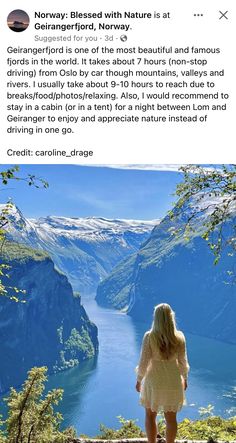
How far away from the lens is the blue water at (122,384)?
71688 millimetres

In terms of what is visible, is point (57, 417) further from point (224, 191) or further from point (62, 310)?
point (62, 310)

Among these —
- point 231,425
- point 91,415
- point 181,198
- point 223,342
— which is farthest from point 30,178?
point 223,342

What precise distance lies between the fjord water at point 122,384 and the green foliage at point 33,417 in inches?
1712

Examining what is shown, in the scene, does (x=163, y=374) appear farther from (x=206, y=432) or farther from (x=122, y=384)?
(x=122, y=384)

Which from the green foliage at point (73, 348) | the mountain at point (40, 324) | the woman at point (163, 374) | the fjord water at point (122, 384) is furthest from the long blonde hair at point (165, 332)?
the mountain at point (40, 324)

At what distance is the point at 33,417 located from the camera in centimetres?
612

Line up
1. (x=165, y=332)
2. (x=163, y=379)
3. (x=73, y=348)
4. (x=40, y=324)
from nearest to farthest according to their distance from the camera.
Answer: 1. (x=165, y=332)
2. (x=163, y=379)
3. (x=73, y=348)
4. (x=40, y=324)

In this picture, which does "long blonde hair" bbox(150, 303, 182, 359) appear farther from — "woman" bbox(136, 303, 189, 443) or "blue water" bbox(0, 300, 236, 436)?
"blue water" bbox(0, 300, 236, 436)

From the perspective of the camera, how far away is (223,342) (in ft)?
531

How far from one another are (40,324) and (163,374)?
6646 inches
